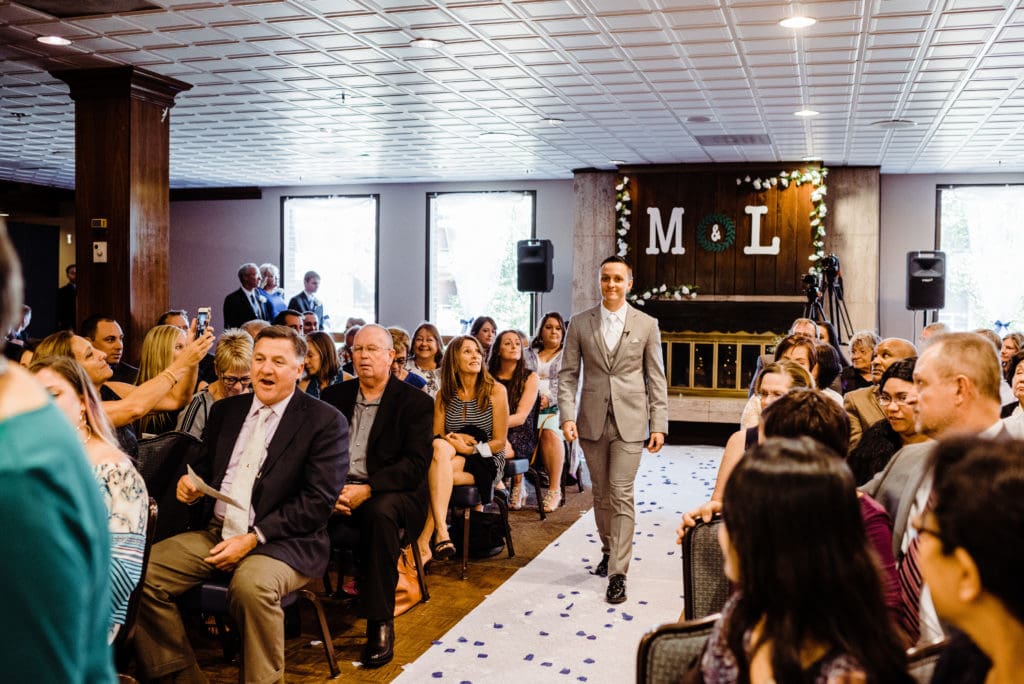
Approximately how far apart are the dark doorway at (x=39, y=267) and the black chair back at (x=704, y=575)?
15504mm

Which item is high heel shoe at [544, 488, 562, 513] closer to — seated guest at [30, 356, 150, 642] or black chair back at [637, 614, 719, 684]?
seated guest at [30, 356, 150, 642]

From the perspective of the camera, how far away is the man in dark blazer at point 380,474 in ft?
13.4

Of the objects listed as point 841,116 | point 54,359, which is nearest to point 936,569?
point 54,359

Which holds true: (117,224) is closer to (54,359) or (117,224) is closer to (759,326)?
(54,359)

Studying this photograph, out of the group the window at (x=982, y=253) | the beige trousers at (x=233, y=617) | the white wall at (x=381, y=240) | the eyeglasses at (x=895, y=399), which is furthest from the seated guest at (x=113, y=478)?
the window at (x=982, y=253)

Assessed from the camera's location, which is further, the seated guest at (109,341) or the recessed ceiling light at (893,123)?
the recessed ceiling light at (893,123)

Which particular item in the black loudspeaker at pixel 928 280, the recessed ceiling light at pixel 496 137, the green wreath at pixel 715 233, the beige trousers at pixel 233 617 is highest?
the recessed ceiling light at pixel 496 137

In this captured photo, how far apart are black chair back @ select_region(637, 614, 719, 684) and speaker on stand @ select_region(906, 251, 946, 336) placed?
34.3 ft

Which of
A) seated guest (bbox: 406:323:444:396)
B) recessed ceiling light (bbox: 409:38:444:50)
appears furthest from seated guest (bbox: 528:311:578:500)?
recessed ceiling light (bbox: 409:38:444:50)

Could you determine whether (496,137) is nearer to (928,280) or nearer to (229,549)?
(928,280)

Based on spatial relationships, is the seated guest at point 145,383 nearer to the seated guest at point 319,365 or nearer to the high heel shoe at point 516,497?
the seated guest at point 319,365

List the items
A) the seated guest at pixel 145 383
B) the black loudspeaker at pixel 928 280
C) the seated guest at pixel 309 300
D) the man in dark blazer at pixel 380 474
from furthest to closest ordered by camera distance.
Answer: the seated guest at pixel 309 300 < the black loudspeaker at pixel 928 280 < the man in dark blazer at pixel 380 474 < the seated guest at pixel 145 383

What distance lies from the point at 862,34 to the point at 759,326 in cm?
563

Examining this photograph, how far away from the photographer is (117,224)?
290 inches
